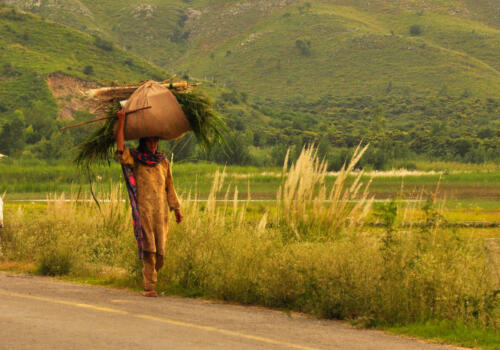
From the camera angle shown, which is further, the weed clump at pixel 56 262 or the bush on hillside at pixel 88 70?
the bush on hillside at pixel 88 70

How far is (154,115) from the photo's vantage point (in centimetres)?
1063

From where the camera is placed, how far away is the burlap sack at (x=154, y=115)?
10609 mm

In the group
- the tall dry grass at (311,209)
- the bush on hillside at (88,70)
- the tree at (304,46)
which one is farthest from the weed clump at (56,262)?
the tree at (304,46)

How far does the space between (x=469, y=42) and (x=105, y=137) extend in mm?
138141

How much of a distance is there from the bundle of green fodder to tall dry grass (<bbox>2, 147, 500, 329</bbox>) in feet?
5.42

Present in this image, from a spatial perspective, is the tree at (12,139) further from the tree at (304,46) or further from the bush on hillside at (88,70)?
the tree at (304,46)

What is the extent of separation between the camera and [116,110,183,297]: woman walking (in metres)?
10.7

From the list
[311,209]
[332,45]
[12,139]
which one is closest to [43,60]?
[12,139]

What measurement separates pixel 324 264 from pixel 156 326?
8.17ft

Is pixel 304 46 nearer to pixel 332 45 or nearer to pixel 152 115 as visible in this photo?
pixel 332 45

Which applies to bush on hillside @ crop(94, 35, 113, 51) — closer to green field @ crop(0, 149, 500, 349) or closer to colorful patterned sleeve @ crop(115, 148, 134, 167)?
green field @ crop(0, 149, 500, 349)

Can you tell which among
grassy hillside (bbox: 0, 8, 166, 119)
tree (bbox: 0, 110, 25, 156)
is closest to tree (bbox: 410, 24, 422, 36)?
grassy hillside (bbox: 0, 8, 166, 119)

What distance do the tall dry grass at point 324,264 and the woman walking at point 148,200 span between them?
34.4 inches

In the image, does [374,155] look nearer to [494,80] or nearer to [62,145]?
[62,145]
